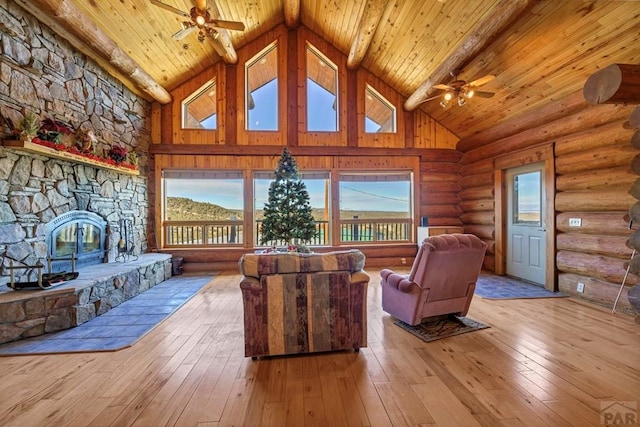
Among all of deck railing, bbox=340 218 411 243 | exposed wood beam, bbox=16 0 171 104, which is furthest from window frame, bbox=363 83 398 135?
exposed wood beam, bbox=16 0 171 104

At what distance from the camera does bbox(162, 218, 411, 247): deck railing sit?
6.27 m

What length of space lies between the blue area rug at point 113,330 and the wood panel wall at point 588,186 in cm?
583

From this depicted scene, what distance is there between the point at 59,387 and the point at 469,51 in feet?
19.6

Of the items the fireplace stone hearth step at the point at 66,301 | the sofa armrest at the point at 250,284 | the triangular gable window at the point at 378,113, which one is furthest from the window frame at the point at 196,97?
the sofa armrest at the point at 250,284

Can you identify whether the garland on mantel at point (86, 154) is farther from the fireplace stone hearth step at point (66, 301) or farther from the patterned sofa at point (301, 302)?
the patterned sofa at point (301, 302)

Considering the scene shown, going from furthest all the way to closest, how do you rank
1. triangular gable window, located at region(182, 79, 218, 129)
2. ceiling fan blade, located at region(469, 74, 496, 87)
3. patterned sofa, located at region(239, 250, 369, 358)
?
triangular gable window, located at region(182, 79, 218, 129) < ceiling fan blade, located at region(469, 74, 496, 87) < patterned sofa, located at region(239, 250, 369, 358)

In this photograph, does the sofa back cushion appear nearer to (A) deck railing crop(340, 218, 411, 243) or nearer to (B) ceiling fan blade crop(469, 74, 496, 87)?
(B) ceiling fan blade crop(469, 74, 496, 87)

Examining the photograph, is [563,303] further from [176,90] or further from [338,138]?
[176,90]

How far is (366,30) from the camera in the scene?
193 inches

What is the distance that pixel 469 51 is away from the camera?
403 cm

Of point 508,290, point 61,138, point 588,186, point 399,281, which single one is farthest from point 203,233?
point 588,186

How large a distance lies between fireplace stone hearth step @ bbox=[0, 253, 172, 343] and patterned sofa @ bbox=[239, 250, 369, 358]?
7.50 feet

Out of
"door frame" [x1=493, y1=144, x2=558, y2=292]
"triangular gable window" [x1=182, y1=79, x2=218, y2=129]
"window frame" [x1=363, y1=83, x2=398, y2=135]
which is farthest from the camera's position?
"window frame" [x1=363, y1=83, x2=398, y2=135]

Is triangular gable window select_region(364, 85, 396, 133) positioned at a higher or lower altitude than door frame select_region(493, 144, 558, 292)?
higher
